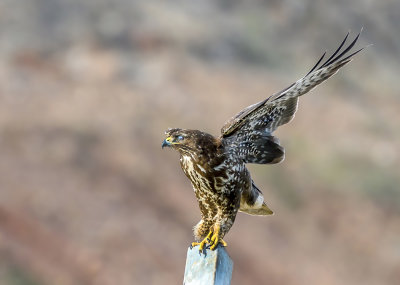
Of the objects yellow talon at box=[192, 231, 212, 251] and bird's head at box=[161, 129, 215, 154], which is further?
bird's head at box=[161, 129, 215, 154]

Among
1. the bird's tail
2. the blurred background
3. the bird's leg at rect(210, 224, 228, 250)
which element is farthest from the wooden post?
the blurred background

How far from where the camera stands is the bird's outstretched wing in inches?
282

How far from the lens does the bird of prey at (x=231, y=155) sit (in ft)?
21.7

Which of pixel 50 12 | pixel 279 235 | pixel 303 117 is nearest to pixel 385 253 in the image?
pixel 279 235

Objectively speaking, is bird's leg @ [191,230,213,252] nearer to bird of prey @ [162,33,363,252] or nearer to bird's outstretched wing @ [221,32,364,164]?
bird of prey @ [162,33,363,252]

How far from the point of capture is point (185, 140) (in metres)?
6.57

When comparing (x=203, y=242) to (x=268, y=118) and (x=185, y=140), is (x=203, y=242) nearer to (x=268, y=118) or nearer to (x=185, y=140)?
(x=185, y=140)

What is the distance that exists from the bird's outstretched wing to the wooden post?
1.94 metres

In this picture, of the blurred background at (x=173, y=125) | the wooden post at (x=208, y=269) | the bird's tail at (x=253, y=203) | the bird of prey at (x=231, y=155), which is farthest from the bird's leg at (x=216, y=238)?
the blurred background at (x=173, y=125)

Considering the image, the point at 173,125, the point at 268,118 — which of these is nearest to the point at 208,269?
the point at 268,118

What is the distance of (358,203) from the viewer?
23.9 meters

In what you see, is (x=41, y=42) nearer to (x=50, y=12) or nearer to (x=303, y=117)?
(x=50, y=12)

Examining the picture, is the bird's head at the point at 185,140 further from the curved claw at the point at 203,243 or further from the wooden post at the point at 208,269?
the wooden post at the point at 208,269

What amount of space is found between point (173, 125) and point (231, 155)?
19.3 meters
